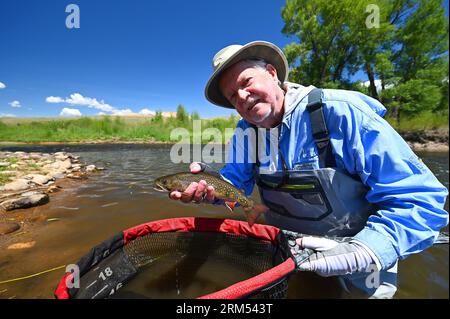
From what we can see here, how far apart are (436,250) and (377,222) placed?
2316 mm

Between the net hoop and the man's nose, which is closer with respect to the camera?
the net hoop

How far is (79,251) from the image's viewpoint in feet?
8.57

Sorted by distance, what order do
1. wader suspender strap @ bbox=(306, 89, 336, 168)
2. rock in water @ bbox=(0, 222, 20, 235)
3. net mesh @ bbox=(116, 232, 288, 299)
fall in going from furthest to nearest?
rock in water @ bbox=(0, 222, 20, 235), net mesh @ bbox=(116, 232, 288, 299), wader suspender strap @ bbox=(306, 89, 336, 168)

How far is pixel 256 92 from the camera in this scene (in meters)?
1.90

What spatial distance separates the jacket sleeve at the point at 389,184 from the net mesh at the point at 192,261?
2.74ft

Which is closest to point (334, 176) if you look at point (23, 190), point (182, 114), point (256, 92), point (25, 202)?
point (256, 92)

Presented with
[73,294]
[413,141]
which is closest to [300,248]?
[73,294]

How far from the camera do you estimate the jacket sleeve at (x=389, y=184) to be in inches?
54.4

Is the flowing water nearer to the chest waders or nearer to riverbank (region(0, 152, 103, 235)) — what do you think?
riverbank (region(0, 152, 103, 235))

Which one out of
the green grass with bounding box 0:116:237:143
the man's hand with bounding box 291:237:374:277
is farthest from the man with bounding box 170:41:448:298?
the green grass with bounding box 0:116:237:143

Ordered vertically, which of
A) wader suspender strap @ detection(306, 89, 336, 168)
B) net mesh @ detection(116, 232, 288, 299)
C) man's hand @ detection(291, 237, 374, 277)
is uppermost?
wader suspender strap @ detection(306, 89, 336, 168)

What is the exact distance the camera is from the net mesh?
6.75 feet

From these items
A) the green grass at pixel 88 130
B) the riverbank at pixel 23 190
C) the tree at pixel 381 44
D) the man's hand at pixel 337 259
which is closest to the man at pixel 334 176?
the man's hand at pixel 337 259

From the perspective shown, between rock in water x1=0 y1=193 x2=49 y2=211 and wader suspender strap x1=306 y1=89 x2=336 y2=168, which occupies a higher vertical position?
wader suspender strap x1=306 y1=89 x2=336 y2=168
